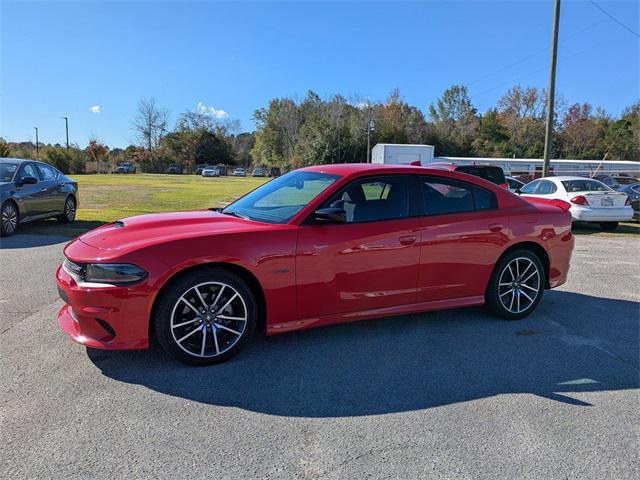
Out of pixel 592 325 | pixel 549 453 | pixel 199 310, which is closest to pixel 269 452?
pixel 199 310

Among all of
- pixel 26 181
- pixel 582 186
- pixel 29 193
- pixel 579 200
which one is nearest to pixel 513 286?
pixel 579 200

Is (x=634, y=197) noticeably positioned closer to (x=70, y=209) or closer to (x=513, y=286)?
(x=513, y=286)

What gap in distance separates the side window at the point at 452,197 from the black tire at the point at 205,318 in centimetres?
191

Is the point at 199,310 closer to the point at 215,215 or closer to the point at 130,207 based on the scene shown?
the point at 215,215

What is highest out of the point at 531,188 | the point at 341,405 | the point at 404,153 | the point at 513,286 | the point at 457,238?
the point at 404,153

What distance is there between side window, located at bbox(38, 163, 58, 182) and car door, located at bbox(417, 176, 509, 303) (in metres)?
9.59

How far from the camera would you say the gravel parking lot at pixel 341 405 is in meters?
2.57

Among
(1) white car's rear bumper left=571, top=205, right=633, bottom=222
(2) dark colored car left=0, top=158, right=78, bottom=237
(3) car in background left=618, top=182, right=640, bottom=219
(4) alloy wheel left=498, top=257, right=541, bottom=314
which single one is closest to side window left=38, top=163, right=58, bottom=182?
(2) dark colored car left=0, top=158, right=78, bottom=237

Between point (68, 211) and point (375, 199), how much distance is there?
9789 millimetres

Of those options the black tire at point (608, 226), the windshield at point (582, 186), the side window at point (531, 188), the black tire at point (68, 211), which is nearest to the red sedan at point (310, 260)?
the black tire at point (68, 211)

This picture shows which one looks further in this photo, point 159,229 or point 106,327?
point 159,229

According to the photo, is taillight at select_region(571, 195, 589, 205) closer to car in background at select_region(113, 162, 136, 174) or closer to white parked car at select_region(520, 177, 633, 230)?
white parked car at select_region(520, 177, 633, 230)

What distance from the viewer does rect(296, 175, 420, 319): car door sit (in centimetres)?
393

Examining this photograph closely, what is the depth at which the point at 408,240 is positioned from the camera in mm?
4301
